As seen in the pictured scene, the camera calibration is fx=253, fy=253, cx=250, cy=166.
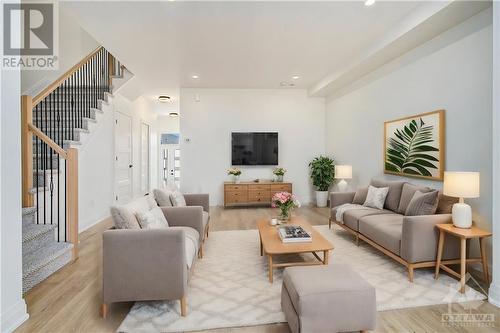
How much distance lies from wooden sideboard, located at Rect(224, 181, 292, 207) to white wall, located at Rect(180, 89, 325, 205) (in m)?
0.51

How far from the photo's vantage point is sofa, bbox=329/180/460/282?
251cm

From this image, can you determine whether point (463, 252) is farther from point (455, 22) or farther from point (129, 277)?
point (129, 277)

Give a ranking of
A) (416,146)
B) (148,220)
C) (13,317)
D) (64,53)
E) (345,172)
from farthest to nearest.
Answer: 1. (64,53)
2. (345,172)
3. (416,146)
4. (148,220)
5. (13,317)

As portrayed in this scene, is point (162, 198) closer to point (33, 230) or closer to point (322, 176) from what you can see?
point (33, 230)

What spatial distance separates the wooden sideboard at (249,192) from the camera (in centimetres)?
601

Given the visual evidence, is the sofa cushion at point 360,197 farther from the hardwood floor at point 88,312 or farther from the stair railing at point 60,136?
the stair railing at point 60,136

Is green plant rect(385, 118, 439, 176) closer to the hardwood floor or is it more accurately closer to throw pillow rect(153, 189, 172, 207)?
the hardwood floor

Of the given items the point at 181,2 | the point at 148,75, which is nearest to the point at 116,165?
the point at 148,75

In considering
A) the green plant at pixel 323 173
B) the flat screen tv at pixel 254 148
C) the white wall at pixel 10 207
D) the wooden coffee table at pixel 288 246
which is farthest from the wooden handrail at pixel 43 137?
the green plant at pixel 323 173

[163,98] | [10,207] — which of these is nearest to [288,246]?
[10,207]

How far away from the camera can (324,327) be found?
5.28ft

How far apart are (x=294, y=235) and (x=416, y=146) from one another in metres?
2.44

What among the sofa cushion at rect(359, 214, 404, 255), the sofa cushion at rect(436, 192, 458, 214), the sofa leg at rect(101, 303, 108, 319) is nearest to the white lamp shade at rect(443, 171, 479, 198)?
the sofa cushion at rect(436, 192, 458, 214)

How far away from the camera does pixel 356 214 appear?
3586 mm
